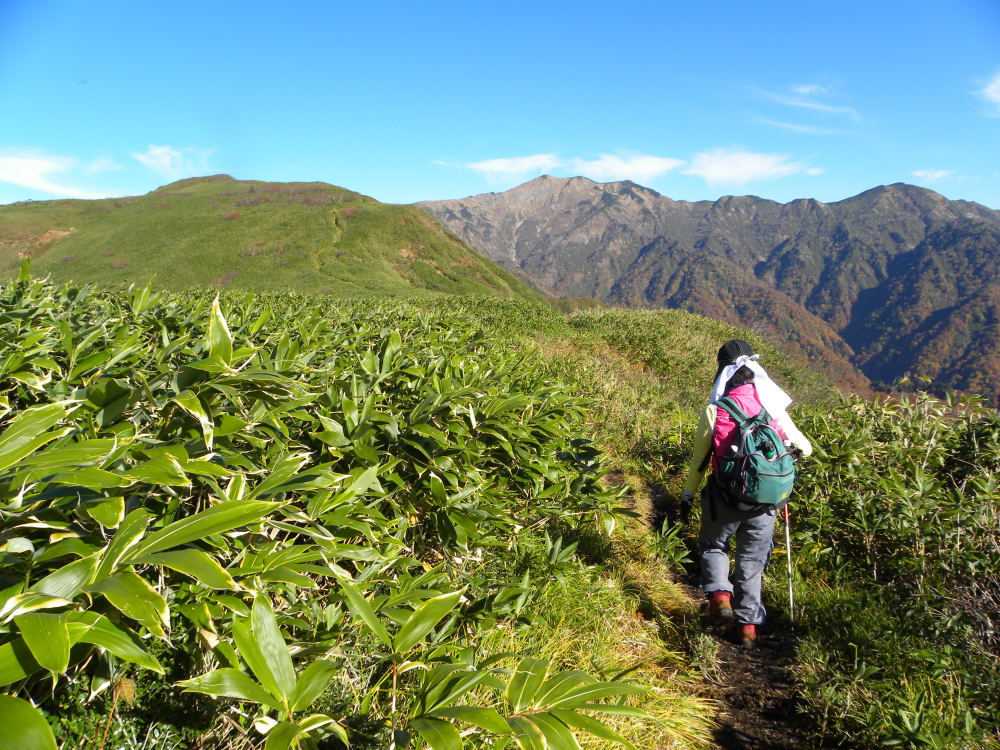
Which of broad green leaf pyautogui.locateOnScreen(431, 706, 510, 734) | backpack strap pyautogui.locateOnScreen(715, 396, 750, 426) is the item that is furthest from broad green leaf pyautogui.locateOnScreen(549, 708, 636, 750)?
backpack strap pyautogui.locateOnScreen(715, 396, 750, 426)

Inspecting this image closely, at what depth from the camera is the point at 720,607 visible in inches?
147

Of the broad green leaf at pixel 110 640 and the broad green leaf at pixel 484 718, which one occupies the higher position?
the broad green leaf at pixel 110 640

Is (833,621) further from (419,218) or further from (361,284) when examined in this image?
(419,218)

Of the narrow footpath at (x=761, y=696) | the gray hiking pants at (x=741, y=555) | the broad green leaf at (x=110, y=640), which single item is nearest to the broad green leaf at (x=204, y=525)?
the broad green leaf at (x=110, y=640)

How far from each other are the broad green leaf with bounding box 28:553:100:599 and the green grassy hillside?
43598 mm

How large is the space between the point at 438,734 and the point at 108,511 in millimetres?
827

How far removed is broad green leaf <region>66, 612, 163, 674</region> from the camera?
903 mm

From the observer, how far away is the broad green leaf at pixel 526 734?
103cm

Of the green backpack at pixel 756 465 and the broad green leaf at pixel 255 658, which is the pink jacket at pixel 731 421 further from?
the broad green leaf at pixel 255 658

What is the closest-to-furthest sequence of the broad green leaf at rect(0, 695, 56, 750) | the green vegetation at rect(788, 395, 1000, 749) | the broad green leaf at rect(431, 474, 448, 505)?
the broad green leaf at rect(0, 695, 56, 750), the broad green leaf at rect(431, 474, 448, 505), the green vegetation at rect(788, 395, 1000, 749)

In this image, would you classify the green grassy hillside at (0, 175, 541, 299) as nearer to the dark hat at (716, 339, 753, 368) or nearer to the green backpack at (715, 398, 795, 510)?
the dark hat at (716, 339, 753, 368)

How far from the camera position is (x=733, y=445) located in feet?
11.9

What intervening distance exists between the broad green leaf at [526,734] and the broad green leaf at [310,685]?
0.39 m

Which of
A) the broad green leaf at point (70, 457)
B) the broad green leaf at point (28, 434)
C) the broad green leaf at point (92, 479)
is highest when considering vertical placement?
the broad green leaf at point (28, 434)
